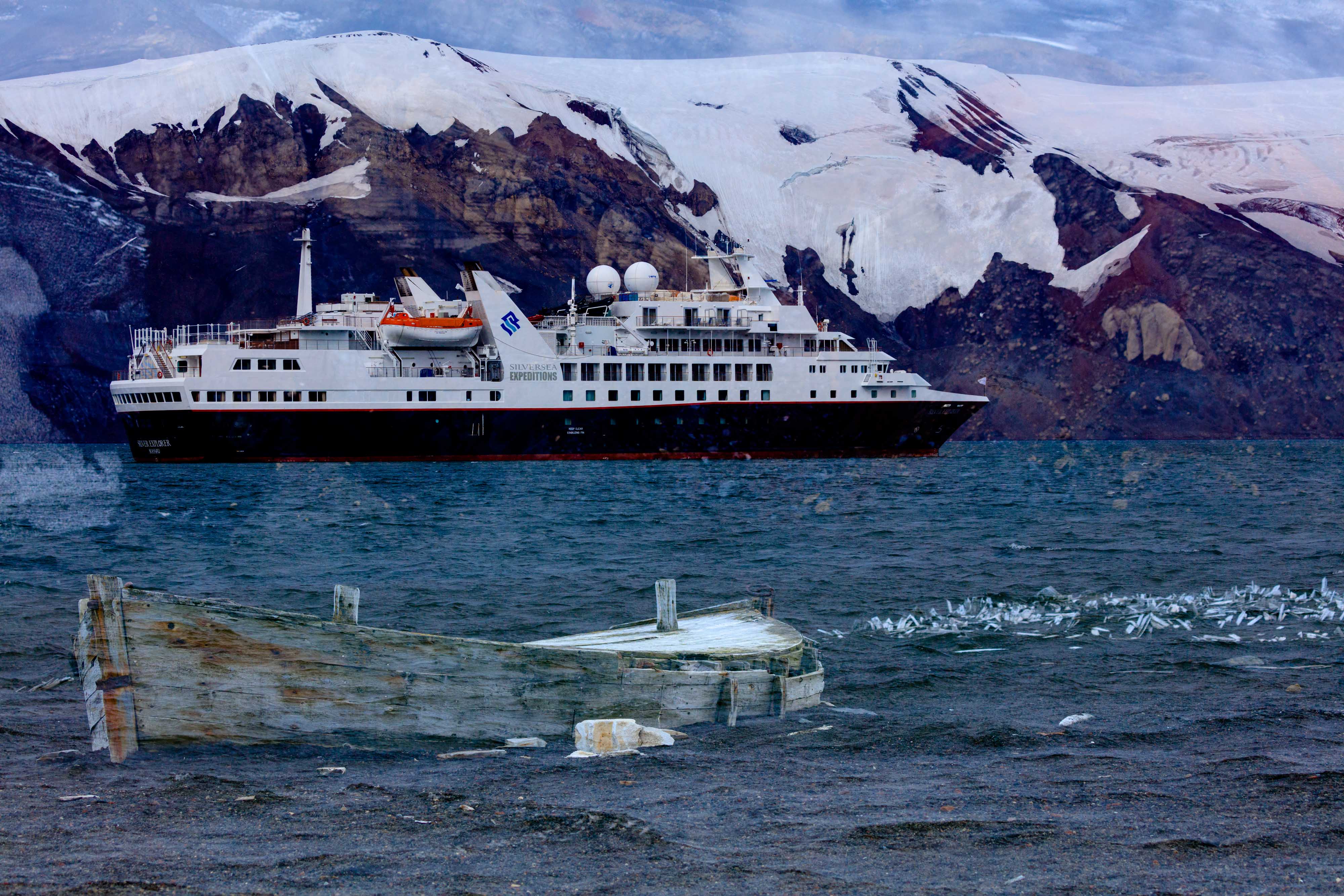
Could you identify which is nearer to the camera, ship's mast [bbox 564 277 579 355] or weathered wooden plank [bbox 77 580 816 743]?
weathered wooden plank [bbox 77 580 816 743]

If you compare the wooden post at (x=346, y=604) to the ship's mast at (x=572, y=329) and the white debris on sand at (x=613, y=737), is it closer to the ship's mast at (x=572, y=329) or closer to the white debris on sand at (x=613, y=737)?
the white debris on sand at (x=613, y=737)

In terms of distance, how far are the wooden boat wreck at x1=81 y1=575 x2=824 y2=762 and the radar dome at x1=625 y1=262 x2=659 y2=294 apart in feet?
245

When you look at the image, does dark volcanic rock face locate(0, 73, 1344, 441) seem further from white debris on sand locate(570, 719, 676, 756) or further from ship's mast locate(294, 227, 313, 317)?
white debris on sand locate(570, 719, 676, 756)

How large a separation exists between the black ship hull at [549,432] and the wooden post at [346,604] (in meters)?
60.8

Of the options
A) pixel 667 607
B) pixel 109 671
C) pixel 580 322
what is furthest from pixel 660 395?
pixel 109 671

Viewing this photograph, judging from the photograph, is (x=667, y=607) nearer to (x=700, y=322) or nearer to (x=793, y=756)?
(x=793, y=756)

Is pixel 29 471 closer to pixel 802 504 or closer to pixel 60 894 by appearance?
pixel 802 504

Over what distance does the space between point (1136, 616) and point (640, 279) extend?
225 ft

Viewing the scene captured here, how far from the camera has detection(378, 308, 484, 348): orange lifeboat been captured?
75.2 metres

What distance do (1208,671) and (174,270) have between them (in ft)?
441

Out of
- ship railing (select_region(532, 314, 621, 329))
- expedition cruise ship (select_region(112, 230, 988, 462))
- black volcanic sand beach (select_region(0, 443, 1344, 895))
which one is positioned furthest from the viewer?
ship railing (select_region(532, 314, 621, 329))

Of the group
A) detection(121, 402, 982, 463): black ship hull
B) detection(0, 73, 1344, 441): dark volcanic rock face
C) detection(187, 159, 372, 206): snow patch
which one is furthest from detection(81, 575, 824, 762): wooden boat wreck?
detection(187, 159, 372, 206): snow patch

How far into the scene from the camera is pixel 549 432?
78.6 meters

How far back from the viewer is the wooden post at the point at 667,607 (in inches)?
663
